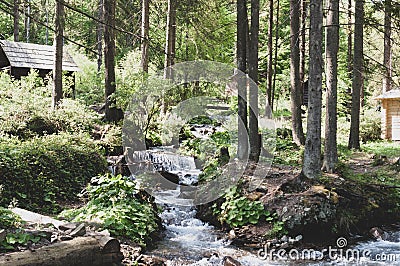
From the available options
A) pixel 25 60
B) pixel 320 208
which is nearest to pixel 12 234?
pixel 320 208

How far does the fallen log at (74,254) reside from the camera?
4785 mm

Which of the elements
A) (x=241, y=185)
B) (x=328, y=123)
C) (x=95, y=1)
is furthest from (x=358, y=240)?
(x=95, y=1)

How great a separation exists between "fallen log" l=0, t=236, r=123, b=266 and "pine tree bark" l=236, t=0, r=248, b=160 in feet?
21.3

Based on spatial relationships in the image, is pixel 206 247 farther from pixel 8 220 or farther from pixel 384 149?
pixel 384 149

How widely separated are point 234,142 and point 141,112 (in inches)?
151

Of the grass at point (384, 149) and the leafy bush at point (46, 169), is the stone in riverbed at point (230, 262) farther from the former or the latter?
the grass at point (384, 149)

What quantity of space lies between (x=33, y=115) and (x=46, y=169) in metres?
3.84

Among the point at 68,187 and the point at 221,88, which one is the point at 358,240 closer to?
the point at 68,187

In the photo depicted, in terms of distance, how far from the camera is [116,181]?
8297mm

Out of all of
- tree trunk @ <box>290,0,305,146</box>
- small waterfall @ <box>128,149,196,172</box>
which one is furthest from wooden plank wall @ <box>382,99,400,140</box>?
small waterfall @ <box>128,149,196,172</box>

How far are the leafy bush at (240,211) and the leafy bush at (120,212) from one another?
4.82 feet

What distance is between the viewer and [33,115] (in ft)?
42.0

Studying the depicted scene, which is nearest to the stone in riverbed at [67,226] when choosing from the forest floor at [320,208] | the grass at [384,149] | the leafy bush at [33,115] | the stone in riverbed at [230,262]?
the stone in riverbed at [230,262]

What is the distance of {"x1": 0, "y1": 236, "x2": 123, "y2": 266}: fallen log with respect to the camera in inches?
188
